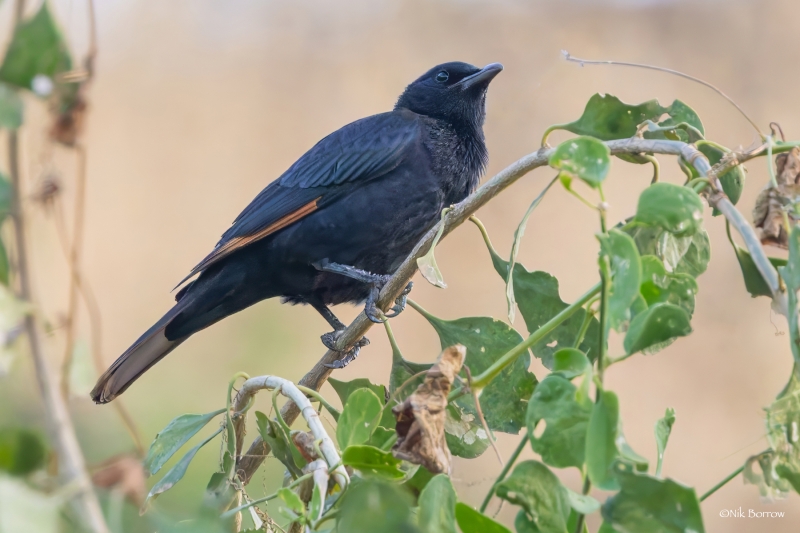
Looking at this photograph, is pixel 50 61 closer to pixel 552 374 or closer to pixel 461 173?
pixel 552 374

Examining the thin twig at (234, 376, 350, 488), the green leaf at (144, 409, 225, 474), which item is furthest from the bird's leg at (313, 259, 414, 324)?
the green leaf at (144, 409, 225, 474)

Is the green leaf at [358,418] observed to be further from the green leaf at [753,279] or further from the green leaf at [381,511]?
the green leaf at [753,279]

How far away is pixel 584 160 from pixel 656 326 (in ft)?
0.76

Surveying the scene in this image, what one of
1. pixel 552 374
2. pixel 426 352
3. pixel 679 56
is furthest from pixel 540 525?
pixel 679 56

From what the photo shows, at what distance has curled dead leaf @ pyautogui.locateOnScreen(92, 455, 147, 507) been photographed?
0.70 m

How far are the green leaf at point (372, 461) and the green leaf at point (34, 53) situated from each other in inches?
22.9

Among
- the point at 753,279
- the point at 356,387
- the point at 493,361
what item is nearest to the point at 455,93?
the point at 356,387

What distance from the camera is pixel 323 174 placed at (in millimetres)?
3525

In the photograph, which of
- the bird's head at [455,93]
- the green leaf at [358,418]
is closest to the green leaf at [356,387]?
the green leaf at [358,418]

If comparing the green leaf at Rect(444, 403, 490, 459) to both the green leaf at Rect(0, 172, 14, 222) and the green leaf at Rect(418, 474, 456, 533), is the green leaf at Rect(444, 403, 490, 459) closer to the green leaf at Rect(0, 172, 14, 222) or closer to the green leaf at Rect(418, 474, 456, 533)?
the green leaf at Rect(418, 474, 456, 533)

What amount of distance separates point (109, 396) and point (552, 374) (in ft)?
7.63

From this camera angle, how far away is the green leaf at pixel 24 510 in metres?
0.61

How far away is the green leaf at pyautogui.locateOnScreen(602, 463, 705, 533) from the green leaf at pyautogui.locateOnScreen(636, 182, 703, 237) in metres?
0.32

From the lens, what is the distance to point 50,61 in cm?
70
